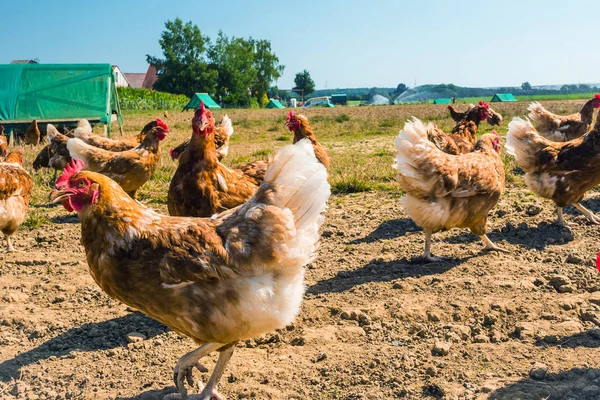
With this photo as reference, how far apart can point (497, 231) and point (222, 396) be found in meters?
4.07

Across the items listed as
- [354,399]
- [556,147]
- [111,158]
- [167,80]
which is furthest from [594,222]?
[167,80]

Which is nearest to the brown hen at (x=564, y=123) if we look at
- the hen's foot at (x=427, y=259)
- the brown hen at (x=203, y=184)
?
the hen's foot at (x=427, y=259)

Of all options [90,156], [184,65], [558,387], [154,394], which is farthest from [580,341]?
[184,65]

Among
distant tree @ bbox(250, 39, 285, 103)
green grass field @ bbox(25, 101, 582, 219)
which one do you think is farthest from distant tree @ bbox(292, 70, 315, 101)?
green grass field @ bbox(25, 101, 582, 219)

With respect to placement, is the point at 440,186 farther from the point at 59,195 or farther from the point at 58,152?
the point at 58,152

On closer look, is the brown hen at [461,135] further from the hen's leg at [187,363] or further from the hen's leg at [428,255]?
the hen's leg at [187,363]

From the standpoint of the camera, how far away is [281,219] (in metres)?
2.87

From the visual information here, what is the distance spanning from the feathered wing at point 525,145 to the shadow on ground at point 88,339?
483cm

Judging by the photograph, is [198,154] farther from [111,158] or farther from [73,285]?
[111,158]

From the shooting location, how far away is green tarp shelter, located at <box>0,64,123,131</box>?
46.9ft

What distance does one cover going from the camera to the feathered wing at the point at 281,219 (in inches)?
110

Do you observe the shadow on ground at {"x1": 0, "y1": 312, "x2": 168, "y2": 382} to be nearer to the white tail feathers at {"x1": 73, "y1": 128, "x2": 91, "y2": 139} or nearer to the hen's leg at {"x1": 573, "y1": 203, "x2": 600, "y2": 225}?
the hen's leg at {"x1": 573, "y1": 203, "x2": 600, "y2": 225}

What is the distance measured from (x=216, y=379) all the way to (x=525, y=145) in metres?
5.05

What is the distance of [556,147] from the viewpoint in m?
6.35
